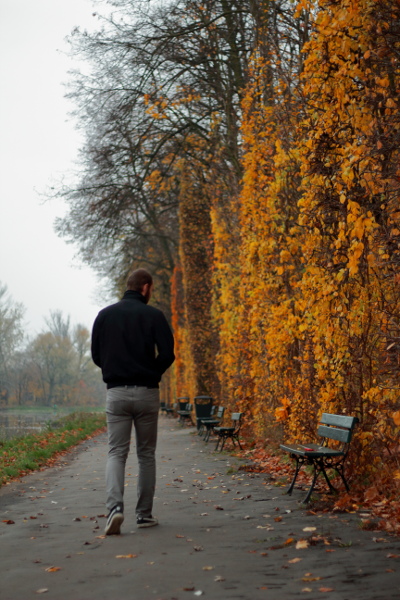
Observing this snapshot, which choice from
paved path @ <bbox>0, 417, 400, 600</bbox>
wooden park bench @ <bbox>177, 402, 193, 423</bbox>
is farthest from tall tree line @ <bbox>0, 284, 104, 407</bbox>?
paved path @ <bbox>0, 417, 400, 600</bbox>

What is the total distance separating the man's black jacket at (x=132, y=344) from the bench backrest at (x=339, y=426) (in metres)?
2.03

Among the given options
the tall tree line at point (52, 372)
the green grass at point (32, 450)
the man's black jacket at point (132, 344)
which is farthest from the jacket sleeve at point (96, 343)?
the tall tree line at point (52, 372)

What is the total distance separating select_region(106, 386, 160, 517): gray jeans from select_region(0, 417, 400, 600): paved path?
43 cm

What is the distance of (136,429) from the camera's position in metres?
6.81

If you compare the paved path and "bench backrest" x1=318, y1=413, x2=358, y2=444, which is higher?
"bench backrest" x1=318, y1=413, x2=358, y2=444

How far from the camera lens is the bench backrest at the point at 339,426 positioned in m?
7.61

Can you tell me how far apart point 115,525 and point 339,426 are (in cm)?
278

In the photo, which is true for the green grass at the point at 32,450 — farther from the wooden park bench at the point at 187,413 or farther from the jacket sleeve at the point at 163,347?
the jacket sleeve at the point at 163,347

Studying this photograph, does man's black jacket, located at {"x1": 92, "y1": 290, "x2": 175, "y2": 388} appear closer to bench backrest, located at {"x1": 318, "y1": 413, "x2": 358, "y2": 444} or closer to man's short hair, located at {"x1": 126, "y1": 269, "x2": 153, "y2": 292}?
man's short hair, located at {"x1": 126, "y1": 269, "x2": 153, "y2": 292}

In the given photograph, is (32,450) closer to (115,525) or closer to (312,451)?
(312,451)

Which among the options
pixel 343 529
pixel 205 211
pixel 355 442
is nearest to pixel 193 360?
pixel 205 211

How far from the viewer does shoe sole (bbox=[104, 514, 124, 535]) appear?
650 centimetres

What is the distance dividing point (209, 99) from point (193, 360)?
8.59 m

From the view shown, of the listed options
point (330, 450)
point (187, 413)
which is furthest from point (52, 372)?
point (330, 450)
